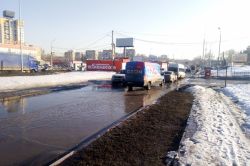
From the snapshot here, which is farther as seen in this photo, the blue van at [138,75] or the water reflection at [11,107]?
the blue van at [138,75]

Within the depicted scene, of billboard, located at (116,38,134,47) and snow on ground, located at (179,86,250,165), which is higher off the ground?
billboard, located at (116,38,134,47)

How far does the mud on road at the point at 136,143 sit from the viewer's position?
5863 mm

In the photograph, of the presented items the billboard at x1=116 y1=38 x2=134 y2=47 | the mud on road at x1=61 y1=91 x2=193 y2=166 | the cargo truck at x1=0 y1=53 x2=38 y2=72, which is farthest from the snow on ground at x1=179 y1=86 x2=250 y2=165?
the billboard at x1=116 y1=38 x2=134 y2=47

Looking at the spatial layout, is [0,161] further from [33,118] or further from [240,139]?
[240,139]

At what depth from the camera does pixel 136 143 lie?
7117 mm

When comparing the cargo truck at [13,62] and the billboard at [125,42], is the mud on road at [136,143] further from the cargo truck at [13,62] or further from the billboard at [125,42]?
the billboard at [125,42]

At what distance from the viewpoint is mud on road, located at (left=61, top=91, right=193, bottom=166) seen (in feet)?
19.2

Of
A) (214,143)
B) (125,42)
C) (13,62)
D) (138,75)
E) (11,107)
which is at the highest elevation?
(125,42)

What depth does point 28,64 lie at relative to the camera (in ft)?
162

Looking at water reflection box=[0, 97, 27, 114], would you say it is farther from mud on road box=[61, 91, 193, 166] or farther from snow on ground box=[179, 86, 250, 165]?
snow on ground box=[179, 86, 250, 165]

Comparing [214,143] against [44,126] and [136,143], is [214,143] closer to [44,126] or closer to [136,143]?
[136,143]

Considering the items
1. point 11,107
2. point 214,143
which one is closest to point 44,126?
point 11,107

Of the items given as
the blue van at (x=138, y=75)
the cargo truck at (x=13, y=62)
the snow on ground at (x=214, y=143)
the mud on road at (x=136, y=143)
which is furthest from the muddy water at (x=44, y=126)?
the cargo truck at (x=13, y=62)

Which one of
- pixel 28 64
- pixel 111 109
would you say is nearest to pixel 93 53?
pixel 28 64
